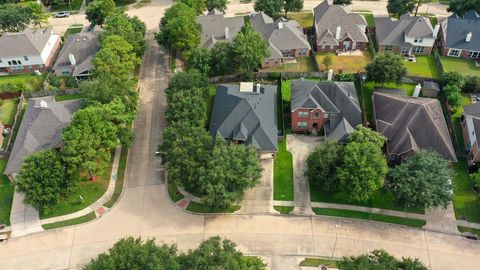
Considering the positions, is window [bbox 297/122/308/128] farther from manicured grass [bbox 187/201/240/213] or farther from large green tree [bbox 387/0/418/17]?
large green tree [bbox 387/0/418/17]

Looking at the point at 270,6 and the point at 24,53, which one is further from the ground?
the point at 270,6

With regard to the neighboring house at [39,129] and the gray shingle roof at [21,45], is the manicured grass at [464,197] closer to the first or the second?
the neighboring house at [39,129]

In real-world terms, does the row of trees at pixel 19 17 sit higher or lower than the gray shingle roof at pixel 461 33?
lower

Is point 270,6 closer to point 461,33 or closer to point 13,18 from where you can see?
point 461,33

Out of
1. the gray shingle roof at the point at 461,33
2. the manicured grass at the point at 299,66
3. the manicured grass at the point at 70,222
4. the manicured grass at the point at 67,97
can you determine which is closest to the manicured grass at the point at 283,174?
the manicured grass at the point at 299,66

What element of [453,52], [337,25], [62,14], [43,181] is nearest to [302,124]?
[337,25]
